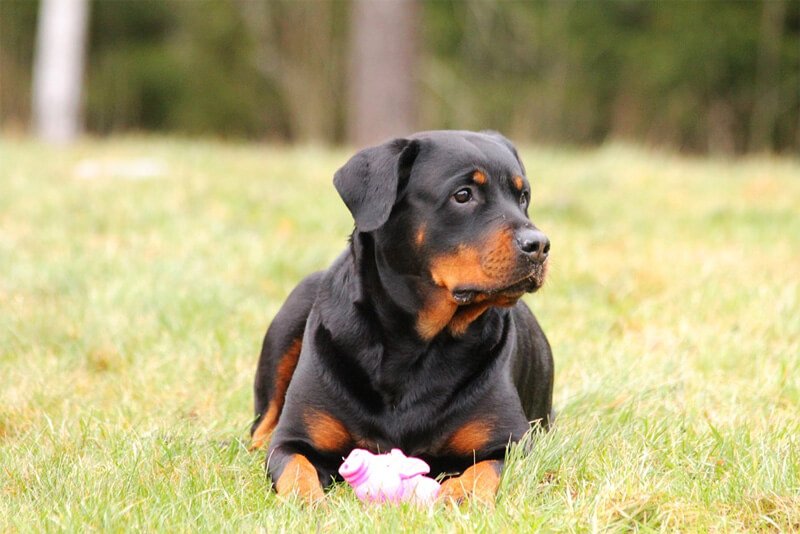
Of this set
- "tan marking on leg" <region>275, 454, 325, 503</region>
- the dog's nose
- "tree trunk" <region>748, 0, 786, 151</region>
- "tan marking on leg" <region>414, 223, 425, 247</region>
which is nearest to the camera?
"tan marking on leg" <region>275, 454, 325, 503</region>

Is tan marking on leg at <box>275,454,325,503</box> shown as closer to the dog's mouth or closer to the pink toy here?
the pink toy

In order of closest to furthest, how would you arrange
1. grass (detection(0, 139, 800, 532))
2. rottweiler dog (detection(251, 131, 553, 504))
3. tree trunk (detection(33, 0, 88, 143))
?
grass (detection(0, 139, 800, 532))
rottweiler dog (detection(251, 131, 553, 504))
tree trunk (detection(33, 0, 88, 143))

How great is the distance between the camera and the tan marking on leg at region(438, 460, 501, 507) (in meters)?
3.10

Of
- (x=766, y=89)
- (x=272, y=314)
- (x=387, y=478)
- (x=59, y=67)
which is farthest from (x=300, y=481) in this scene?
(x=766, y=89)

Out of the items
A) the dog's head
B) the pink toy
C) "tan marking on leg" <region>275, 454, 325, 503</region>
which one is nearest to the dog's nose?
the dog's head

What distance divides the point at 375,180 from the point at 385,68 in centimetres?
907

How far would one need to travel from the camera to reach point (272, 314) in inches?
226

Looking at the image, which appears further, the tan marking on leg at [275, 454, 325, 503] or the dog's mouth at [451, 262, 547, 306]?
the dog's mouth at [451, 262, 547, 306]

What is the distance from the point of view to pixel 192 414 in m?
4.23

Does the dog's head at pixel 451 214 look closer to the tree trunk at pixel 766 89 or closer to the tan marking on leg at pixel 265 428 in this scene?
the tan marking on leg at pixel 265 428

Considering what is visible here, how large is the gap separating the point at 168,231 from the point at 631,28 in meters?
16.3

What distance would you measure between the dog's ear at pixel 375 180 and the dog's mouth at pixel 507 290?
348 mm

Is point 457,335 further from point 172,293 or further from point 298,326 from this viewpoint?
point 172,293

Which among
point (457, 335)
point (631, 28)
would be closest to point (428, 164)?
point (457, 335)
